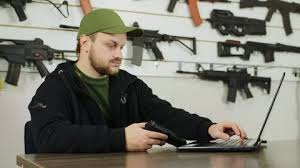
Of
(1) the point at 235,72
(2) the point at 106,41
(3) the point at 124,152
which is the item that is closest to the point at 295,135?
(1) the point at 235,72

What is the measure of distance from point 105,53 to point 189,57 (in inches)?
51.6

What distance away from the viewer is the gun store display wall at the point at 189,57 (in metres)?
2.49

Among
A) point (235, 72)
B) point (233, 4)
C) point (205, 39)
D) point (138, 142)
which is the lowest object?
point (138, 142)

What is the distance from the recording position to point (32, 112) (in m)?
1.45

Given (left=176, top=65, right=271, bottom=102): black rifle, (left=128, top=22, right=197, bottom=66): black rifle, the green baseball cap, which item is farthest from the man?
(left=176, top=65, right=271, bottom=102): black rifle

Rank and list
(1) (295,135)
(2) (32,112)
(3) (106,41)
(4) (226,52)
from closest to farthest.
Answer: (2) (32,112)
(3) (106,41)
(4) (226,52)
(1) (295,135)

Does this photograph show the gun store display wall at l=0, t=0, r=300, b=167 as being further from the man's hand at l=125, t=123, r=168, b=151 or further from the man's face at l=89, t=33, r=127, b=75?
the man's hand at l=125, t=123, r=168, b=151

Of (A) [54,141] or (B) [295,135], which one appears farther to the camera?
(B) [295,135]

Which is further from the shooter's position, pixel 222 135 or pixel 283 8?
pixel 283 8

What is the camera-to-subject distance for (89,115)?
165cm

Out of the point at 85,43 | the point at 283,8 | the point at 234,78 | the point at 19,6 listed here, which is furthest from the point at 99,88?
the point at 283,8

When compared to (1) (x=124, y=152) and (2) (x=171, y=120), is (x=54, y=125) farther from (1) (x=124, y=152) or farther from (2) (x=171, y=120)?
(2) (x=171, y=120)

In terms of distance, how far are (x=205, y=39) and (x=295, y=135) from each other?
1.16 metres

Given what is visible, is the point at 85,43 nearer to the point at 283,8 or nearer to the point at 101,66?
the point at 101,66
